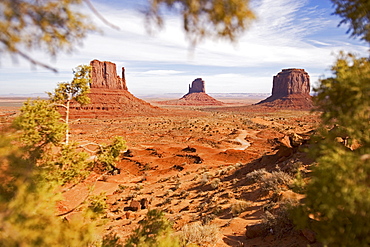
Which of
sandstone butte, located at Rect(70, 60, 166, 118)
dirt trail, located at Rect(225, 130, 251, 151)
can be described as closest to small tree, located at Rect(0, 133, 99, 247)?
dirt trail, located at Rect(225, 130, 251, 151)

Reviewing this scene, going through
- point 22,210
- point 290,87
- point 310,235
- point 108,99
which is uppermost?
point 290,87

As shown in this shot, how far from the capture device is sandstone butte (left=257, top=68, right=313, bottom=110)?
345 ft

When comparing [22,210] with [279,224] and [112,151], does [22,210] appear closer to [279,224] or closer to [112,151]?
[112,151]

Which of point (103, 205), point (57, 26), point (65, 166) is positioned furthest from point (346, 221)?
point (65, 166)

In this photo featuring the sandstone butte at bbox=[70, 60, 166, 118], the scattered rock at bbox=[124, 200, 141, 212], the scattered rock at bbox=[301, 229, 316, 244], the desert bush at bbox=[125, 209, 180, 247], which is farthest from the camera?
the sandstone butte at bbox=[70, 60, 166, 118]

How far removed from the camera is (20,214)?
94.3 inches

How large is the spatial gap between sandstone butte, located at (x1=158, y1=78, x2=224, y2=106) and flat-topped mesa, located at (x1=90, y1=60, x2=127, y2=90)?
6778 cm

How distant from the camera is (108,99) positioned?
259 ft

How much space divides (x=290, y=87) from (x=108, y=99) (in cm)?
8435

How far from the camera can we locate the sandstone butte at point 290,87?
105062mm

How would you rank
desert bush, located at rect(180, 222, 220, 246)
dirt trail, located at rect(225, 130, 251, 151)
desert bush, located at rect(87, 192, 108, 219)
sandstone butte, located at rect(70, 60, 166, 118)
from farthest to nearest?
sandstone butte, located at rect(70, 60, 166, 118), dirt trail, located at rect(225, 130, 251, 151), desert bush, located at rect(180, 222, 220, 246), desert bush, located at rect(87, 192, 108, 219)

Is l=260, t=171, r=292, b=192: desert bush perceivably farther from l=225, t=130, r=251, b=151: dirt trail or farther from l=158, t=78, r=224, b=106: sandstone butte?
l=158, t=78, r=224, b=106: sandstone butte

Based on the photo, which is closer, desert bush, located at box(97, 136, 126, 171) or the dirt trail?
desert bush, located at box(97, 136, 126, 171)

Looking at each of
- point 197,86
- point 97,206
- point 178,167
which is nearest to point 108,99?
point 178,167
